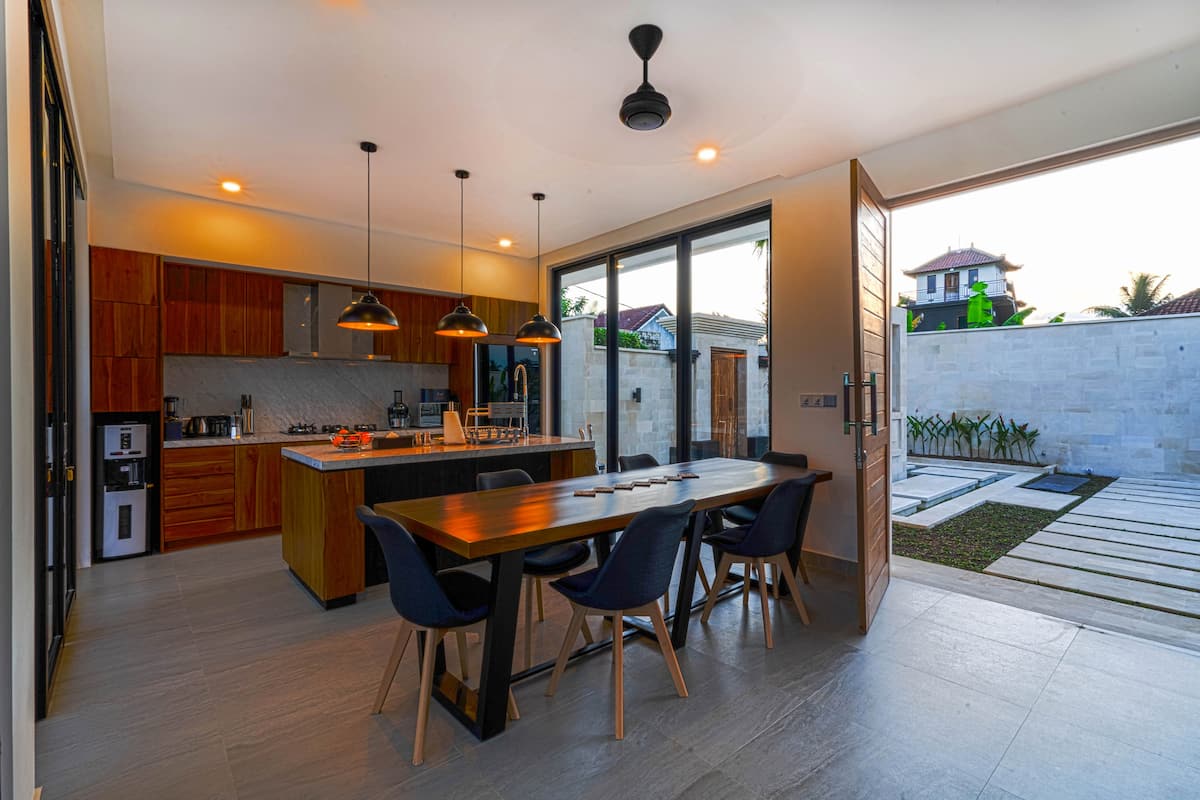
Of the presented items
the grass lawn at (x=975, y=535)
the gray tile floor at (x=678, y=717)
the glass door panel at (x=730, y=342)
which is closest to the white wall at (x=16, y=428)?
the gray tile floor at (x=678, y=717)

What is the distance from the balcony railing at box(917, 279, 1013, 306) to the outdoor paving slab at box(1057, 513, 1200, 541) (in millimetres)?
7063

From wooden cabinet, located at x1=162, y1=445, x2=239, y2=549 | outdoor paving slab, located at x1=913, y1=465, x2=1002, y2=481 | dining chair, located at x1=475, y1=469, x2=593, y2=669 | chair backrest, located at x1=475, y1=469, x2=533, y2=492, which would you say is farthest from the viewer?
outdoor paving slab, located at x1=913, y1=465, x2=1002, y2=481

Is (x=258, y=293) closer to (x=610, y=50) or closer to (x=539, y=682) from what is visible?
(x=610, y=50)

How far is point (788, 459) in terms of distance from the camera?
12.7 feet

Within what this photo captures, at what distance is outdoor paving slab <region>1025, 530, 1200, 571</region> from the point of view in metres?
3.90

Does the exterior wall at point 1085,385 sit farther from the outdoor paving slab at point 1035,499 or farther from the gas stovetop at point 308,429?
the gas stovetop at point 308,429

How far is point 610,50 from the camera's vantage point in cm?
258

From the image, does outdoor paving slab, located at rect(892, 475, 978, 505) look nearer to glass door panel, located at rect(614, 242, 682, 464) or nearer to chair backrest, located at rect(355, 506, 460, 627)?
glass door panel, located at rect(614, 242, 682, 464)

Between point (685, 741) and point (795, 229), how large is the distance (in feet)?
11.4

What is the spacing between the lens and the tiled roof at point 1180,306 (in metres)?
7.01

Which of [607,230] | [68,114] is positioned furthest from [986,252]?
[68,114]

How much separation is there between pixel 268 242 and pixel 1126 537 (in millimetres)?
7860

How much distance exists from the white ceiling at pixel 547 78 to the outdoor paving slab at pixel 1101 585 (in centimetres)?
299

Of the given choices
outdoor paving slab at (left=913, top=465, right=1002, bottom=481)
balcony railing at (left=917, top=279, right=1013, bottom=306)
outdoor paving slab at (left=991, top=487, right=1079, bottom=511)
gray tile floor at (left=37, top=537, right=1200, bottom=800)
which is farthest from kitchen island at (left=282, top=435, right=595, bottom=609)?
balcony railing at (left=917, top=279, right=1013, bottom=306)
